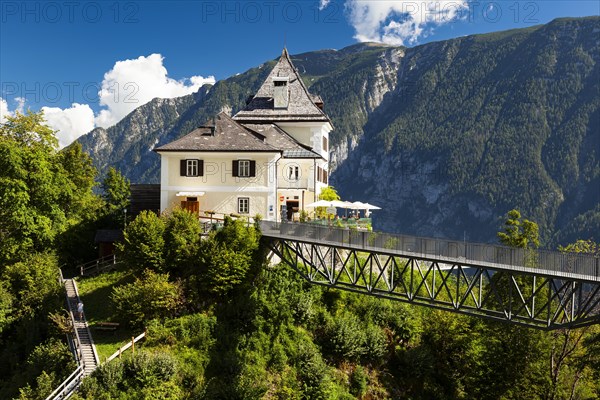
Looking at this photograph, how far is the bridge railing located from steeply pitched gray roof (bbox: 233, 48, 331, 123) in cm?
1959

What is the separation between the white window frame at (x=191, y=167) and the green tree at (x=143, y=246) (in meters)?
6.97

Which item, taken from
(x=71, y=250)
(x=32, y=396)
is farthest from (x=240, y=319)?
(x=71, y=250)

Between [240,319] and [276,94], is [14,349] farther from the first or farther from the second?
[276,94]

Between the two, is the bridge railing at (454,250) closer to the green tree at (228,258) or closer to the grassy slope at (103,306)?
the green tree at (228,258)

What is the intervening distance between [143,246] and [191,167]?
8735 millimetres

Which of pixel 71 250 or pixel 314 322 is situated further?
pixel 71 250

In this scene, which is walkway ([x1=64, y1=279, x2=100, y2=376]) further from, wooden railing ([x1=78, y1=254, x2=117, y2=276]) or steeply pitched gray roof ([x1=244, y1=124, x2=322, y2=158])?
steeply pitched gray roof ([x1=244, y1=124, x2=322, y2=158])

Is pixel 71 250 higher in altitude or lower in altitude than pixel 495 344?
higher

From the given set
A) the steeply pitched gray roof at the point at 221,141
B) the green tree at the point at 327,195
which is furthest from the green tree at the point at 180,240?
the green tree at the point at 327,195

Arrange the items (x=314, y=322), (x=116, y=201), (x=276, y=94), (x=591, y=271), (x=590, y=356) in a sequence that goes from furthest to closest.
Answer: (x=116, y=201)
(x=276, y=94)
(x=314, y=322)
(x=590, y=356)
(x=591, y=271)

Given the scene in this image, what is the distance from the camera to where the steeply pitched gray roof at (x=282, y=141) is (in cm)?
4209

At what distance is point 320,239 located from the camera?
94.4ft

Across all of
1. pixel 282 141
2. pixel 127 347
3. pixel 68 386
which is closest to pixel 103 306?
pixel 127 347

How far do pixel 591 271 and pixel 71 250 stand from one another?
33593 mm
